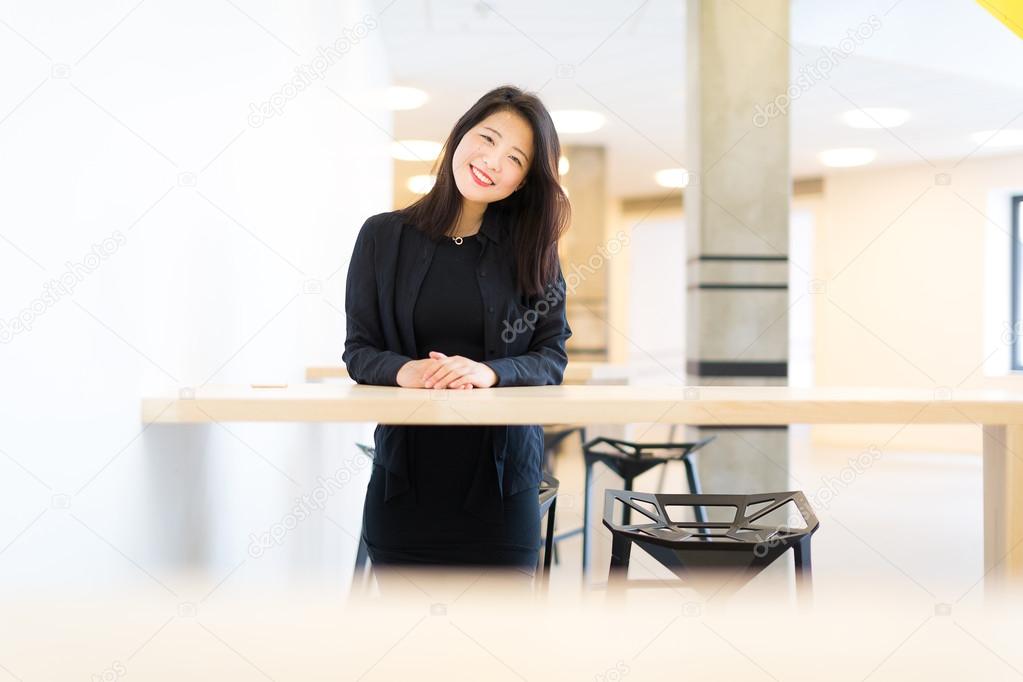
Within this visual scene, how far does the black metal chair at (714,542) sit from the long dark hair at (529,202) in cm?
53

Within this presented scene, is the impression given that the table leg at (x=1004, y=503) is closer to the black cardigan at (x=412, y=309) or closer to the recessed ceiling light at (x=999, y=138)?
the black cardigan at (x=412, y=309)

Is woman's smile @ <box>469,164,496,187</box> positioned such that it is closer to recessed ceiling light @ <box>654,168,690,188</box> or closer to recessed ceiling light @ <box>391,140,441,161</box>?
recessed ceiling light @ <box>391,140,441,161</box>

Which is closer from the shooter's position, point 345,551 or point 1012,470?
point 1012,470

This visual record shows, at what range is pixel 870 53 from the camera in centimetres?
581

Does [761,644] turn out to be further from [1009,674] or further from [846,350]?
[846,350]

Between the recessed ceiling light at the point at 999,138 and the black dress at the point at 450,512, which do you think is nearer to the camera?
the black dress at the point at 450,512

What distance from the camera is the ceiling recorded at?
17.5 ft

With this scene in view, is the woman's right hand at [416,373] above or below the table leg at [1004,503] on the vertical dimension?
above

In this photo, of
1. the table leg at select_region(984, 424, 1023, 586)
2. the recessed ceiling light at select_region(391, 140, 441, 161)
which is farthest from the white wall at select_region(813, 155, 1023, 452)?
the table leg at select_region(984, 424, 1023, 586)

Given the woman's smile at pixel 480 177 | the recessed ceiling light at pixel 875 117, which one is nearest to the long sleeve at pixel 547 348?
the woman's smile at pixel 480 177

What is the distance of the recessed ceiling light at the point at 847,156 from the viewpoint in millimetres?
8625

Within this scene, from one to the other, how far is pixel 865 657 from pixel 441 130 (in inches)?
324

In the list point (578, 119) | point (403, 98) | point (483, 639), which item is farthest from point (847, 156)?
point (483, 639)

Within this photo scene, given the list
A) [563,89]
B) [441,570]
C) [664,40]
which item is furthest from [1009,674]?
[563,89]
